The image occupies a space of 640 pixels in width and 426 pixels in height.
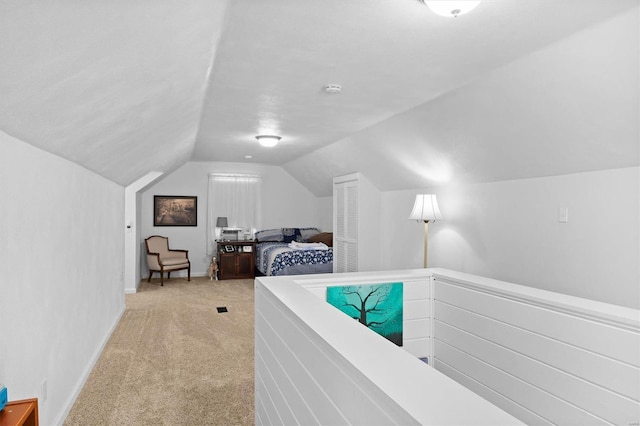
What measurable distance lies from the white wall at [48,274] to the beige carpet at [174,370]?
0.19 meters

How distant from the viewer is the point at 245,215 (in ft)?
28.5

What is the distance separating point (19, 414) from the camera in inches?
60.1

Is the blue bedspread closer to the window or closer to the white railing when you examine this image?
the window

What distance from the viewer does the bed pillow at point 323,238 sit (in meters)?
8.03

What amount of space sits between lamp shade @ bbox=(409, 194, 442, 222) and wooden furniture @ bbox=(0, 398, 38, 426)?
12.8 ft

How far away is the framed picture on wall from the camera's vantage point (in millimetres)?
8172

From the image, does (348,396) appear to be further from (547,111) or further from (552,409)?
(547,111)

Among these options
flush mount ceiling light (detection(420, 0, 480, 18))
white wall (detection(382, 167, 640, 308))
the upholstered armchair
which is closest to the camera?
flush mount ceiling light (detection(420, 0, 480, 18))

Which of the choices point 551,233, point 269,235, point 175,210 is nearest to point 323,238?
point 269,235

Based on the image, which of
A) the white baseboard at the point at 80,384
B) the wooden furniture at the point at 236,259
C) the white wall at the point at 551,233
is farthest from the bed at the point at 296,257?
the white baseboard at the point at 80,384

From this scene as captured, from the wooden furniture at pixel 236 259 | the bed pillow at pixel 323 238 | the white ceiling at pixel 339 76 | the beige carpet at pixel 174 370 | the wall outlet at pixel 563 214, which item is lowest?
the beige carpet at pixel 174 370

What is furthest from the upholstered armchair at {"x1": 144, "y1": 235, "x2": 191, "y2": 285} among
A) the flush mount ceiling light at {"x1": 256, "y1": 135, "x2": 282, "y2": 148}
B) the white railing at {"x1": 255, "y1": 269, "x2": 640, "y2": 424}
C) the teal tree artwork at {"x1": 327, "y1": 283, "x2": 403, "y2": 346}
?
the white railing at {"x1": 255, "y1": 269, "x2": 640, "y2": 424}

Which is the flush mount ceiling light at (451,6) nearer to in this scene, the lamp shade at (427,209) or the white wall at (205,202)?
the lamp shade at (427,209)

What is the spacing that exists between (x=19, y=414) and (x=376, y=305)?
1843 mm
